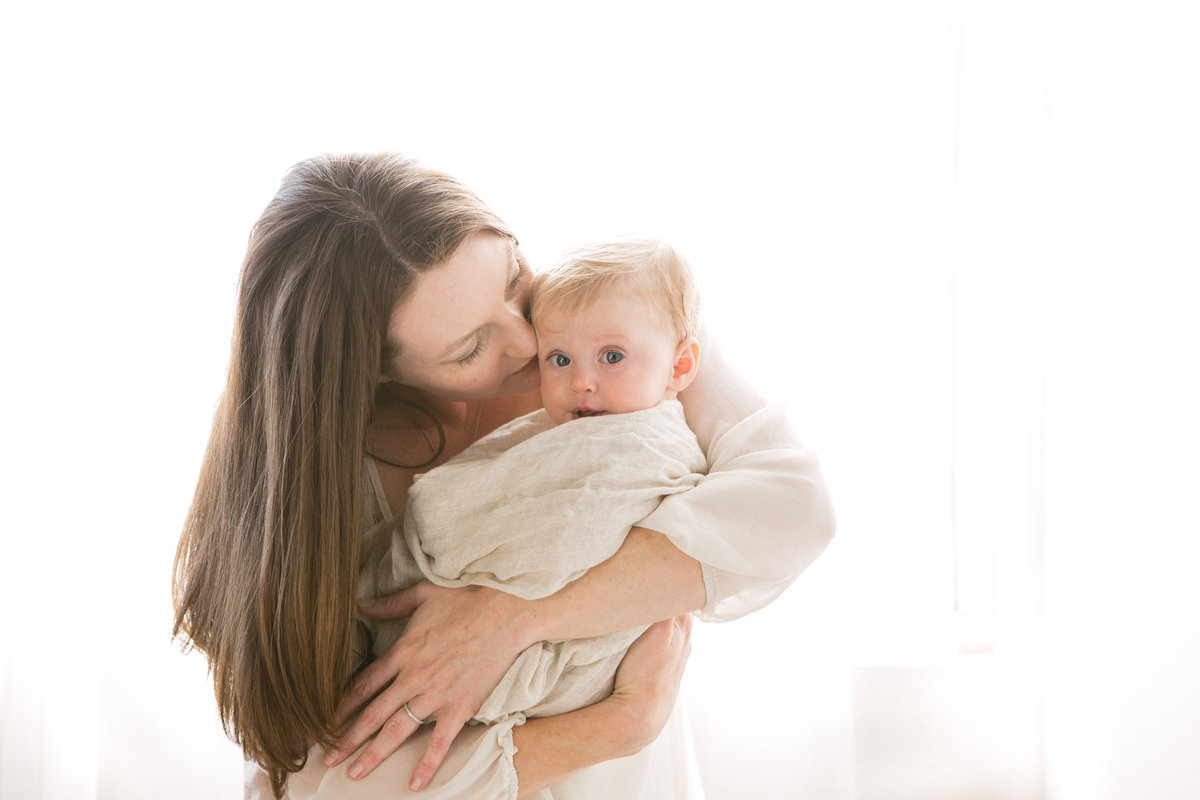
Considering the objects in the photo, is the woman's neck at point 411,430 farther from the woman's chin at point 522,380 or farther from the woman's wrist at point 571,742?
the woman's wrist at point 571,742

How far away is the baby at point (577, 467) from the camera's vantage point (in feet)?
3.31

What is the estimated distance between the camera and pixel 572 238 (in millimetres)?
1626

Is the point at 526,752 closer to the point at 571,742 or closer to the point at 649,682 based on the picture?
the point at 571,742

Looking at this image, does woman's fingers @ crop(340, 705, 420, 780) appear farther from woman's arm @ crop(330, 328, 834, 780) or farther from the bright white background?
the bright white background

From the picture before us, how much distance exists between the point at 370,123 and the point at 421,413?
692 millimetres

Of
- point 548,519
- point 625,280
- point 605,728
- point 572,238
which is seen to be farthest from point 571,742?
point 572,238

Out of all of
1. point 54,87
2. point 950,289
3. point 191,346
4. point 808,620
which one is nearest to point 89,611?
point 191,346

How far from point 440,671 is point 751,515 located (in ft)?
1.42

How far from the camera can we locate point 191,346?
1.72 meters

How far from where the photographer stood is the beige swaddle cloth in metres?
1.00

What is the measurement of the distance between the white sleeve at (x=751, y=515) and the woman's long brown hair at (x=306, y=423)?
0.40 meters

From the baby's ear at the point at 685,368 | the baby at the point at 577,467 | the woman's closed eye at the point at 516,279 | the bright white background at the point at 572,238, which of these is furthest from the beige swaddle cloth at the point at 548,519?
the bright white background at the point at 572,238

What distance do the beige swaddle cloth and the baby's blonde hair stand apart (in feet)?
0.53

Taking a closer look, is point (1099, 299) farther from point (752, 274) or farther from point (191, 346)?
point (191, 346)
